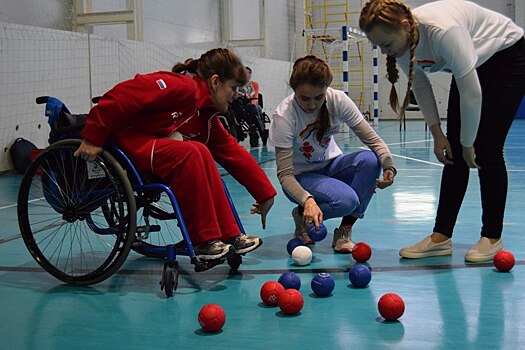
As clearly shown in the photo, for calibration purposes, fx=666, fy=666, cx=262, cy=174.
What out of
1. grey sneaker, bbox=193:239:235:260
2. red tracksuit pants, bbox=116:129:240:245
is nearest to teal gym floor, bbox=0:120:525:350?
grey sneaker, bbox=193:239:235:260

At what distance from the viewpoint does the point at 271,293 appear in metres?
2.15

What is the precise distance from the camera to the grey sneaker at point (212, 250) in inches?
90.8

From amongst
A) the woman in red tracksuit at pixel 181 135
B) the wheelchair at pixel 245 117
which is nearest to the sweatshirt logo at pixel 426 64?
the woman in red tracksuit at pixel 181 135

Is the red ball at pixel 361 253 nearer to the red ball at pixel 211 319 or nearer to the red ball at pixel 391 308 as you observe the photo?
the red ball at pixel 391 308

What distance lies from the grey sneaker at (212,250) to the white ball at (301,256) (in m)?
0.45

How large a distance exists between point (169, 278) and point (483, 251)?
1.29 metres

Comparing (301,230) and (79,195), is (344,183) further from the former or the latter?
(79,195)

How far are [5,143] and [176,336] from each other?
5170mm

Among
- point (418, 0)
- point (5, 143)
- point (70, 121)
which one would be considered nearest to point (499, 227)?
point (70, 121)

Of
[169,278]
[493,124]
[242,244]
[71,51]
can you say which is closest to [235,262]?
[242,244]

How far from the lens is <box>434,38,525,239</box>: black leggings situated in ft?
8.69

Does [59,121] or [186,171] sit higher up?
[59,121]

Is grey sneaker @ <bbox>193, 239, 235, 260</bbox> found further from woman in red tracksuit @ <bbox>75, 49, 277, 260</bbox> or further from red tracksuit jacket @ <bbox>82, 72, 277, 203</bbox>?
red tracksuit jacket @ <bbox>82, 72, 277, 203</bbox>

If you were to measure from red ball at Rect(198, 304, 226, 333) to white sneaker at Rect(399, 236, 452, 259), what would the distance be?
1.12m
